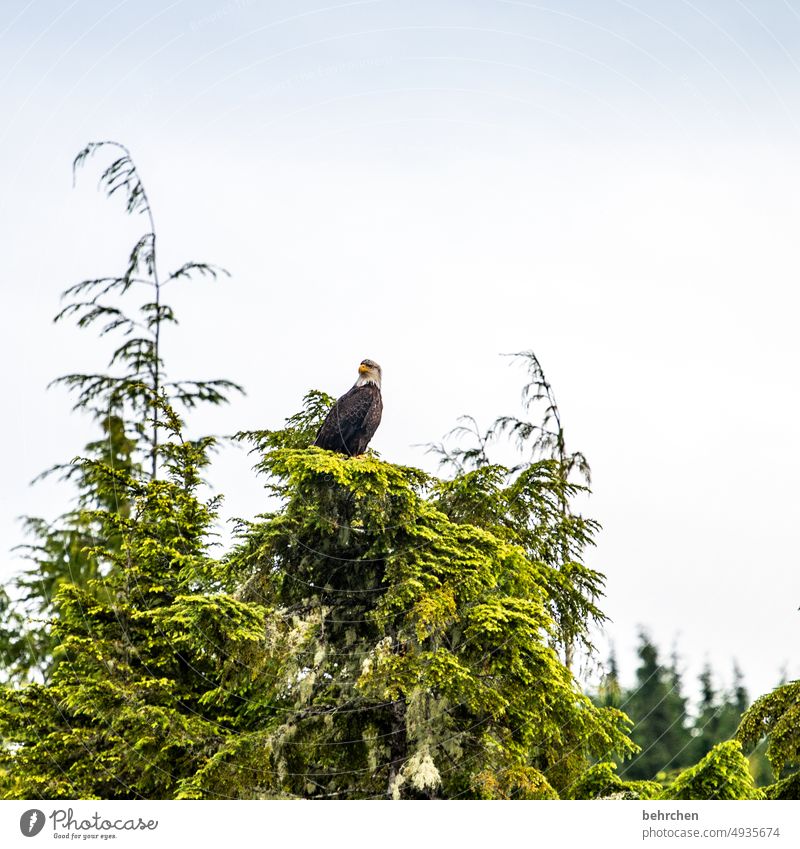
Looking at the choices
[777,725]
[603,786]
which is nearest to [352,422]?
[603,786]

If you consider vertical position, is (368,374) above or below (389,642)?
above

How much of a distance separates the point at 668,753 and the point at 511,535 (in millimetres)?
21394

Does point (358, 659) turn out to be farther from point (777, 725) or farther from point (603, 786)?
point (777, 725)

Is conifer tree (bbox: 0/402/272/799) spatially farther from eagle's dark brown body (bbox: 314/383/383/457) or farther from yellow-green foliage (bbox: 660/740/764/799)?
yellow-green foliage (bbox: 660/740/764/799)

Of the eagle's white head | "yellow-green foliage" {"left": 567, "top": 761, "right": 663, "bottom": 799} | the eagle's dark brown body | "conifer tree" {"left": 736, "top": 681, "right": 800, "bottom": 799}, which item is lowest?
"yellow-green foliage" {"left": 567, "top": 761, "right": 663, "bottom": 799}

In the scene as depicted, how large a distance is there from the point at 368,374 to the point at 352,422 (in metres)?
0.50

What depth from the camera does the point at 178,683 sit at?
807 centimetres

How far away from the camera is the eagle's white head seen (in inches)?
320

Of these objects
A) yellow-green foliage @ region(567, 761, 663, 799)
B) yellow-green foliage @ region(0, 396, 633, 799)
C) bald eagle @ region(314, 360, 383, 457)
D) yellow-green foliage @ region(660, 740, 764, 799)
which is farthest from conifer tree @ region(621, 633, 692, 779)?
bald eagle @ region(314, 360, 383, 457)

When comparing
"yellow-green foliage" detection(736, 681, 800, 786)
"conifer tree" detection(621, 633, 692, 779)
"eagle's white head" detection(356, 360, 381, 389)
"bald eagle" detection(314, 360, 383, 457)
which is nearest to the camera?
"yellow-green foliage" detection(736, 681, 800, 786)

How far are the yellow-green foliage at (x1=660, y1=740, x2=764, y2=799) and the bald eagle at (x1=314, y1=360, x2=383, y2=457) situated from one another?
387 cm

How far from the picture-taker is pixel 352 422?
7.92m

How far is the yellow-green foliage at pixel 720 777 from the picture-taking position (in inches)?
304
